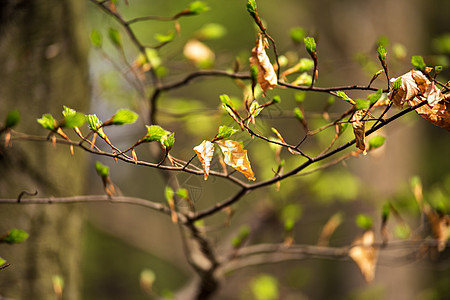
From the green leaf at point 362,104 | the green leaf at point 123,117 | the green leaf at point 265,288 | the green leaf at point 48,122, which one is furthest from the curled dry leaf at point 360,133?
the green leaf at point 265,288

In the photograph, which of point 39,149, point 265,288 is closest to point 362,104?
point 39,149

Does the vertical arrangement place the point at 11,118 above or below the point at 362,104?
below

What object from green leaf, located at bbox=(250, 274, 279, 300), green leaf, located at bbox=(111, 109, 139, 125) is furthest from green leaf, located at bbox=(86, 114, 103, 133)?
green leaf, located at bbox=(250, 274, 279, 300)

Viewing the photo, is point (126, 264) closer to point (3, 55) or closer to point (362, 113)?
point (3, 55)

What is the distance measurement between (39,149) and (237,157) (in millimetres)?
605

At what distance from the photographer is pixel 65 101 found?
92 cm

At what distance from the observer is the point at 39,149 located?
2.83 feet

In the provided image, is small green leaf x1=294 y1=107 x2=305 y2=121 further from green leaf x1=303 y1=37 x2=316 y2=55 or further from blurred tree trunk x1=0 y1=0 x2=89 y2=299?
blurred tree trunk x1=0 y1=0 x2=89 y2=299

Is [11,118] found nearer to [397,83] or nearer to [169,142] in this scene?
[169,142]

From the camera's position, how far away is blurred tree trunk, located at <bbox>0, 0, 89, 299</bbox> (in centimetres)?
80

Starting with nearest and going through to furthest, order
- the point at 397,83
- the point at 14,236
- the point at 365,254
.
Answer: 1. the point at 397,83
2. the point at 14,236
3. the point at 365,254

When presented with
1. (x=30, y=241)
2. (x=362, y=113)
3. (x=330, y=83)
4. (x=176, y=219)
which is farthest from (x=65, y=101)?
(x=330, y=83)

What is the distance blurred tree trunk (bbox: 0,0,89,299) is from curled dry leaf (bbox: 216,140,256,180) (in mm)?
526

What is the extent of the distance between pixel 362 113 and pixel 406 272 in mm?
1767
